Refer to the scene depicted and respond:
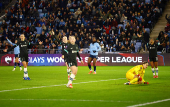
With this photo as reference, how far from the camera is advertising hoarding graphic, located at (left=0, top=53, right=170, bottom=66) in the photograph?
31875mm

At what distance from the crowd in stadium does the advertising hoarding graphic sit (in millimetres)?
813

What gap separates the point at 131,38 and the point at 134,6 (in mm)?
4912

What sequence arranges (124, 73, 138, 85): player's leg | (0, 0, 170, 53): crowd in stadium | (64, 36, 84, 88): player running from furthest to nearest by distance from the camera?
(0, 0, 170, 53): crowd in stadium < (124, 73, 138, 85): player's leg < (64, 36, 84, 88): player running

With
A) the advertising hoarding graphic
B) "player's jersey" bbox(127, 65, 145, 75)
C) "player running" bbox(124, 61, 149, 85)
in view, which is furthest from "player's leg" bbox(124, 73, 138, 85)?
the advertising hoarding graphic

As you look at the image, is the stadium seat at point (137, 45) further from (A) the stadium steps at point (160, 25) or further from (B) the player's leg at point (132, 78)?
(B) the player's leg at point (132, 78)

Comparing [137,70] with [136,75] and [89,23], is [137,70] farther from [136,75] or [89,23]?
[89,23]

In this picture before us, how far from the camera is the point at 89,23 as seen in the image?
34.7 metres

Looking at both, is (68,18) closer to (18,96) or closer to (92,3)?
(92,3)

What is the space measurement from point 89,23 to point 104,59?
4.44 metres

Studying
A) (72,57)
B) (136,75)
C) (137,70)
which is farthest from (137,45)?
(72,57)

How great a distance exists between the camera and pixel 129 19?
34.8 meters

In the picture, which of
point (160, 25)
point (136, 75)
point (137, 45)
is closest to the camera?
point (136, 75)

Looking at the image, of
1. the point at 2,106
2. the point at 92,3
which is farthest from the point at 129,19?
the point at 2,106

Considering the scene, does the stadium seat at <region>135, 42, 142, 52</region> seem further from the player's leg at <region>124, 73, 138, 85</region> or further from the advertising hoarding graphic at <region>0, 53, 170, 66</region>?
the player's leg at <region>124, 73, 138, 85</region>
